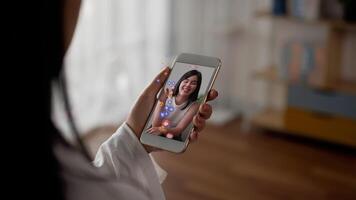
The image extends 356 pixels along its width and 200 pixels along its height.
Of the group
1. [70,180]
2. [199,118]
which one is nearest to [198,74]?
[199,118]

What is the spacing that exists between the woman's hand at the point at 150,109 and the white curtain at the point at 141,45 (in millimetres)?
1570

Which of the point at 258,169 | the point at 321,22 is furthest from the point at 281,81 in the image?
the point at 258,169

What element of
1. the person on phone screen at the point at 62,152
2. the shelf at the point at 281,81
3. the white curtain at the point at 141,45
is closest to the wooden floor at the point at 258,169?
the shelf at the point at 281,81

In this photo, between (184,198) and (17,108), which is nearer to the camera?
(17,108)

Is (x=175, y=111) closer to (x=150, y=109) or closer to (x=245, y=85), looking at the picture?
(x=150, y=109)

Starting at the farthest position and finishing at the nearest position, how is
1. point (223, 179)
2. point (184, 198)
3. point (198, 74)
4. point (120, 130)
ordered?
point (223, 179) < point (184, 198) < point (198, 74) < point (120, 130)

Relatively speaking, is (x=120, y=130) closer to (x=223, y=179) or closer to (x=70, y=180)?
(x=70, y=180)

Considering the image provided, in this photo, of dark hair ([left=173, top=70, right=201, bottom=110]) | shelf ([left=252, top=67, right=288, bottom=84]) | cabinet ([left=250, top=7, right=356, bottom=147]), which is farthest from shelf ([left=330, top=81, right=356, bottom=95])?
dark hair ([left=173, top=70, right=201, bottom=110])

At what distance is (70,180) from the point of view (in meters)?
0.65

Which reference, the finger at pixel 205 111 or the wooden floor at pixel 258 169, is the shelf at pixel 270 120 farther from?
the finger at pixel 205 111

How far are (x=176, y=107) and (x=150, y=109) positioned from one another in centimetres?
5

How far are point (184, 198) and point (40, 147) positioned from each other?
1.73m

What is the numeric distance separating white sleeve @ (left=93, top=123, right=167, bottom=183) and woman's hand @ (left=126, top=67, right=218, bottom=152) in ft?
0.09

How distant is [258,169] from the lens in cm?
254
